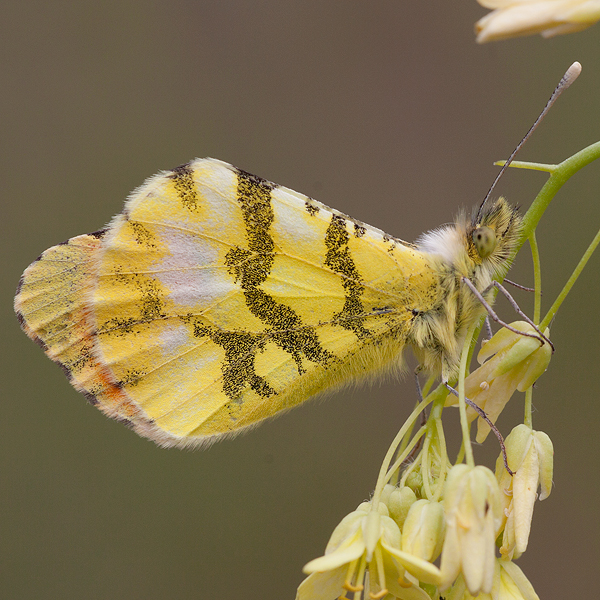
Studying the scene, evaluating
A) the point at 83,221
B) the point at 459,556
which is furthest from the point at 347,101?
the point at 459,556

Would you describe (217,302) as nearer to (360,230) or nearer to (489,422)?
(360,230)

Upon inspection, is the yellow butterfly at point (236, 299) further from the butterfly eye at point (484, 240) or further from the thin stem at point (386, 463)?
the thin stem at point (386, 463)

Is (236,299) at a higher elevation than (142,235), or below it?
below

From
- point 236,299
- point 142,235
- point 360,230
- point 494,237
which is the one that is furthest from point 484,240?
point 142,235

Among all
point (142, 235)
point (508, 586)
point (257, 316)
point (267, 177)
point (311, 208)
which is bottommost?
point (508, 586)

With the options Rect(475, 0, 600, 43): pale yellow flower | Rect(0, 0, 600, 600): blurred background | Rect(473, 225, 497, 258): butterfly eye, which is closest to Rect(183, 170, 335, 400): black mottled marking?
Rect(473, 225, 497, 258): butterfly eye

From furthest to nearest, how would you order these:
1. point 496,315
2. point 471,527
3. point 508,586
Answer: point 496,315 → point 508,586 → point 471,527

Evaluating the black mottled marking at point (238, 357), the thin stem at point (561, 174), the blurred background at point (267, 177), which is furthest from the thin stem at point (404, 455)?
the blurred background at point (267, 177)
